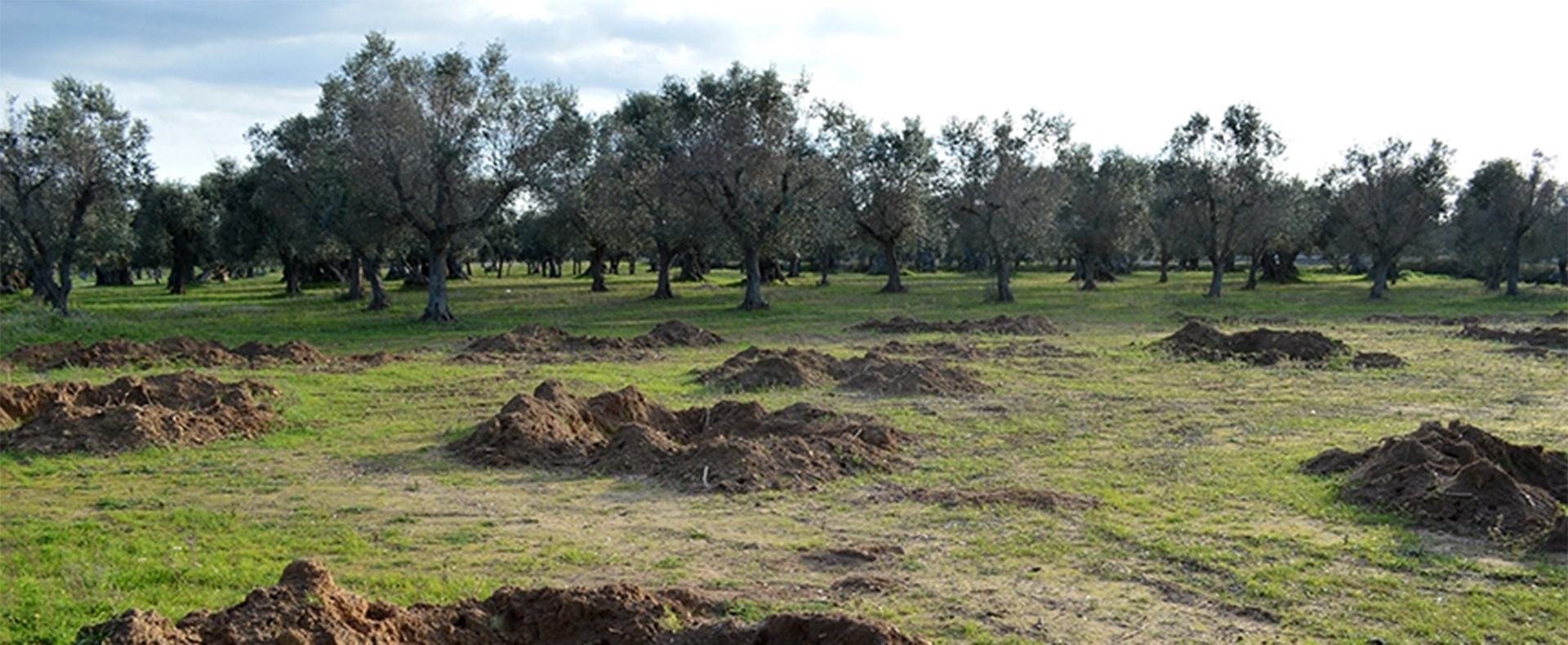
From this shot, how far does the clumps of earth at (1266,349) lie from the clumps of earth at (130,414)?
19337 millimetres

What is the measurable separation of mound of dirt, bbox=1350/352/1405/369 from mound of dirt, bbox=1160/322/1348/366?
61 cm

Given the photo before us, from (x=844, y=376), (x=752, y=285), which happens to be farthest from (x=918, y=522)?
(x=752, y=285)

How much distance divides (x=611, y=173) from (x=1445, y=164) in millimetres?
41197

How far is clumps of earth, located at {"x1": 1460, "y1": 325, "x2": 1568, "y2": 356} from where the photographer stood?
83.5 ft

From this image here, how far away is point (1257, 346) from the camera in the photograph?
25.0 m

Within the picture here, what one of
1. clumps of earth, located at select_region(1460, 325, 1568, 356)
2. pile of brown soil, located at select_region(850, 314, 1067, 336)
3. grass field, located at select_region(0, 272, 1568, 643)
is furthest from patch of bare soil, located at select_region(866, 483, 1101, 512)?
pile of brown soil, located at select_region(850, 314, 1067, 336)

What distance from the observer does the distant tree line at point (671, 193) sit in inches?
1378

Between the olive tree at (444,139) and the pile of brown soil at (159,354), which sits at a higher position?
the olive tree at (444,139)

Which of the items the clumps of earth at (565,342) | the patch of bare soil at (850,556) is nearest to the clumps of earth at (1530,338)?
the clumps of earth at (565,342)

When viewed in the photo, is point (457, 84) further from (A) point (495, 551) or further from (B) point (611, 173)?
(A) point (495, 551)

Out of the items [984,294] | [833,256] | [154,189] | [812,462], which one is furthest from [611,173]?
[833,256]

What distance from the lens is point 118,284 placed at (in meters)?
86.6

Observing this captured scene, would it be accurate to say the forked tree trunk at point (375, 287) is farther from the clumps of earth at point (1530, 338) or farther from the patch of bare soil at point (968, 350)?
the clumps of earth at point (1530, 338)

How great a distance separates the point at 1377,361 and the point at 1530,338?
328 inches
